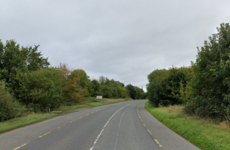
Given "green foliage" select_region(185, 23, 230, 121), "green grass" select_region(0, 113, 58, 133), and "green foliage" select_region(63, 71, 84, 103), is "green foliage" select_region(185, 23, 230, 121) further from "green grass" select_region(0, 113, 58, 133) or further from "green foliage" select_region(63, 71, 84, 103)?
"green foliage" select_region(63, 71, 84, 103)

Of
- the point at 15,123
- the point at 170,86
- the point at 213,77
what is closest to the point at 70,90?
the point at 170,86

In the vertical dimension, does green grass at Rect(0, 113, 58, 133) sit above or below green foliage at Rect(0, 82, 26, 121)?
below

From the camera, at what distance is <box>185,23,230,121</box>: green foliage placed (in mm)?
11695

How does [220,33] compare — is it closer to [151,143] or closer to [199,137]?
[199,137]

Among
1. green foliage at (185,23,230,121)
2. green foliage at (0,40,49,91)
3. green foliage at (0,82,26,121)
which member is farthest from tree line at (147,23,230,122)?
green foliage at (0,40,49,91)

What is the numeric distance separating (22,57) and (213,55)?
28.3 m

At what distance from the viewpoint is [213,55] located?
42.8ft

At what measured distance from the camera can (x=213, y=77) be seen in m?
12.7

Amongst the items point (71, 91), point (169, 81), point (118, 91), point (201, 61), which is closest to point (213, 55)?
point (201, 61)

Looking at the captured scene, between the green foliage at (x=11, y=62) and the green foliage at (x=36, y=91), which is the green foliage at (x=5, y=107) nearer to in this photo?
the green foliage at (x=36, y=91)

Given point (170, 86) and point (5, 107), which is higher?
point (170, 86)

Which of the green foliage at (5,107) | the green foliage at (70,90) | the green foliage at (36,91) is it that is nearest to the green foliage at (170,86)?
the green foliage at (36,91)

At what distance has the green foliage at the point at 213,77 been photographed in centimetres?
1170

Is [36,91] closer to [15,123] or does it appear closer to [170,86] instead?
[15,123]
